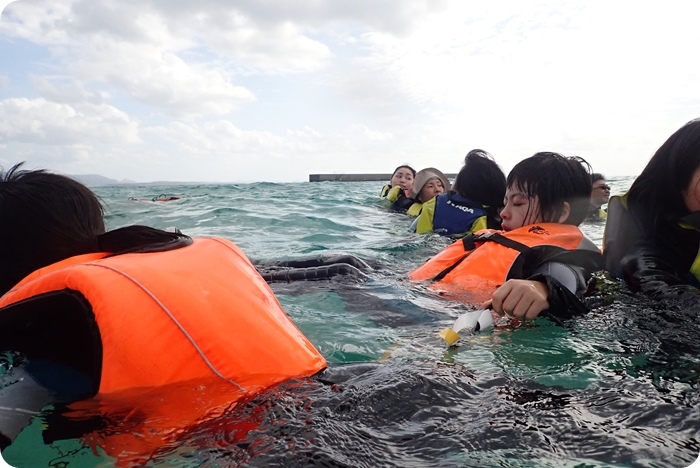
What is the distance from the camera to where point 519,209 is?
146 inches

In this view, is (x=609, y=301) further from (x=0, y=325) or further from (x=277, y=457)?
(x=0, y=325)

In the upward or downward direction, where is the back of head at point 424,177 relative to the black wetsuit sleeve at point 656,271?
upward

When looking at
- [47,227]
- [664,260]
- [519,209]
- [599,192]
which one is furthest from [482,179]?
[47,227]

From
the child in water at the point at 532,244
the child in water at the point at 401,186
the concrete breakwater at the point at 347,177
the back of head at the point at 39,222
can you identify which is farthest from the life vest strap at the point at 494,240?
the concrete breakwater at the point at 347,177

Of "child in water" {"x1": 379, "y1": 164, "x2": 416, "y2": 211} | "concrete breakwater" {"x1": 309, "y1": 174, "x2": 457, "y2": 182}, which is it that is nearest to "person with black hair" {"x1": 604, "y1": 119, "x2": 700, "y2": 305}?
"child in water" {"x1": 379, "y1": 164, "x2": 416, "y2": 211}

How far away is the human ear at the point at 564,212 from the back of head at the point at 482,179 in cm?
201

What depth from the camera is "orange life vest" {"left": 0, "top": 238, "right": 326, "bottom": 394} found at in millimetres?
1543

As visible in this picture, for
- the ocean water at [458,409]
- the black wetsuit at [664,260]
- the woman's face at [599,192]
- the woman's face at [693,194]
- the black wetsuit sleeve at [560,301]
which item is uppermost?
the woman's face at [693,194]

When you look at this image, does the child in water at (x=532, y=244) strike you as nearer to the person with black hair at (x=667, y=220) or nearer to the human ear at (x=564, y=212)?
the human ear at (x=564, y=212)

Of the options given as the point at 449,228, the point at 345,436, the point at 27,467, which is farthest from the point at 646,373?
the point at 449,228

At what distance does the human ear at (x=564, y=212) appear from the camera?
11.8ft

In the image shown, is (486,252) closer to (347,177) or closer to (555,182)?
(555,182)

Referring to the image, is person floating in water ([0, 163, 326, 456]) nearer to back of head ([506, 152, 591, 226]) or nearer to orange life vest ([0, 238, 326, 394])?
orange life vest ([0, 238, 326, 394])

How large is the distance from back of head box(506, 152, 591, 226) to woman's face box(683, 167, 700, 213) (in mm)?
713
